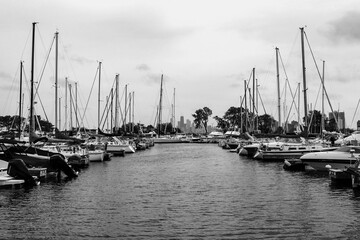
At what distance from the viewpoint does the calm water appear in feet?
66.6

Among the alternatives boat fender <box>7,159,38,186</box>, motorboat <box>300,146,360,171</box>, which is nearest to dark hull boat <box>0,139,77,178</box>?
boat fender <box>7,159,38,186</box>

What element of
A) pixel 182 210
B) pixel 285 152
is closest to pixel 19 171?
pixel 182 210

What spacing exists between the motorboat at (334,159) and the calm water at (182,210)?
12.2ft

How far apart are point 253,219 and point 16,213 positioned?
12467 mm

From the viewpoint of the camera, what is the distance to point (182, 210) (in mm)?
25641

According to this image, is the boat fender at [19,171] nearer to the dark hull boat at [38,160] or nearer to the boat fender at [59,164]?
the dark hull boat at [38,160]

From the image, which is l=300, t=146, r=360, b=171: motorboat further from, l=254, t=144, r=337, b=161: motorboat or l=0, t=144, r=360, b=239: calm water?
l=254, t=144, r=337, b=161: motorboat

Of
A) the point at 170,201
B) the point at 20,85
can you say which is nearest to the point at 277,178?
the point at 170,201

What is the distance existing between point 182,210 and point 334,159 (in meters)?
22.2

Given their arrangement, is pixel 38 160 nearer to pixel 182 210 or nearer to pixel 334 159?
pixel 182 210

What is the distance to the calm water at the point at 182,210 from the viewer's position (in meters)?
20.3

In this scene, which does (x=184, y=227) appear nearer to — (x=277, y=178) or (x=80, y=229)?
(x=80, y=229)

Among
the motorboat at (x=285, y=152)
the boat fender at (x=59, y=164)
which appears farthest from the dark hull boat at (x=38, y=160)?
the motorboat at (x=285, y=152)

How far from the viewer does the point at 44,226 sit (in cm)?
2167
